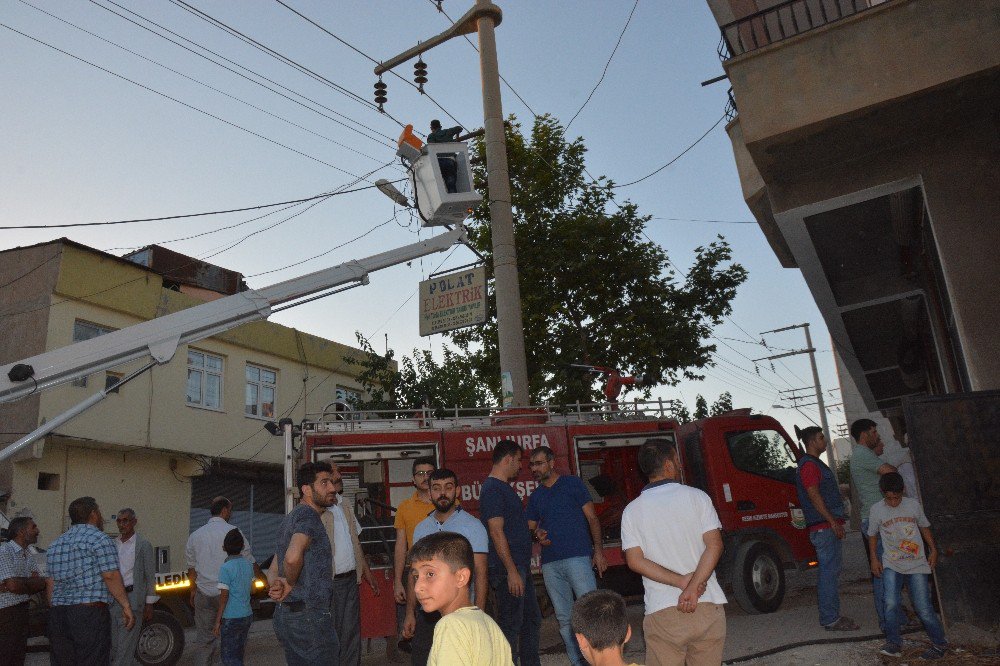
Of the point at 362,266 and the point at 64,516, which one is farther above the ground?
the point at 362,266

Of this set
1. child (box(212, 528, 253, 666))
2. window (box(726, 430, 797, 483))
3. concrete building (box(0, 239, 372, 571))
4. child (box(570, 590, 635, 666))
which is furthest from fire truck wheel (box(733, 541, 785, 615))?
concrete building (box(0, 239, 372, 571))

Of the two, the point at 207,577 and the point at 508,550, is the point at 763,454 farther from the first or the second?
the point at 207,577

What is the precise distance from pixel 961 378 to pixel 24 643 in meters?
11.9

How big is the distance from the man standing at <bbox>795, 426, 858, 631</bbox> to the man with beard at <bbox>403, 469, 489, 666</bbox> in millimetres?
3894

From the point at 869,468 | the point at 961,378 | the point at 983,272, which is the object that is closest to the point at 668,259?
the point at 961,378

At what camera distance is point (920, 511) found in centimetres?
637

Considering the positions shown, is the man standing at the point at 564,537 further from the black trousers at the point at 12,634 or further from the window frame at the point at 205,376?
the window frame at the point at 205,376

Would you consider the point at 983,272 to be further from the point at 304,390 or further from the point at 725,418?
the point at 304,390

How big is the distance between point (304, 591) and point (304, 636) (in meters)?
0.25

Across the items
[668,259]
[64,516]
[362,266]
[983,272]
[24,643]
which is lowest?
[24,643]

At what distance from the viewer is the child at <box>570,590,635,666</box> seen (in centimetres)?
300

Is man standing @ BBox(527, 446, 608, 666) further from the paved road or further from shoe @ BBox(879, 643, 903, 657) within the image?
shoe @ BBox(879, 643, 903, 657)

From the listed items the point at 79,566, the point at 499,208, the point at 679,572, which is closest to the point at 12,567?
the point at 79,566

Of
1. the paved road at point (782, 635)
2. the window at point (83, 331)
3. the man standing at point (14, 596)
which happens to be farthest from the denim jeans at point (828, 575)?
the window at point (83, 331)
